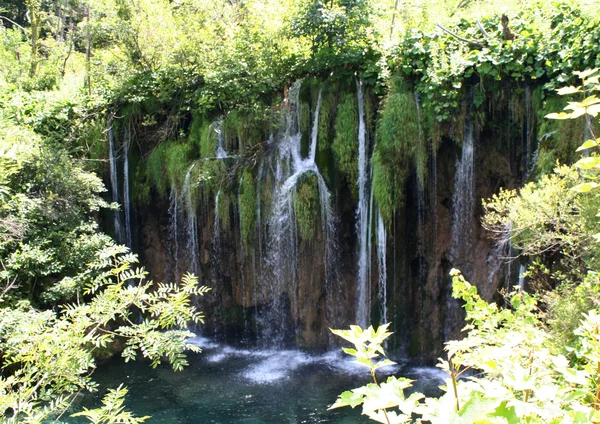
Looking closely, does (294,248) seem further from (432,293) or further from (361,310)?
(432,293)

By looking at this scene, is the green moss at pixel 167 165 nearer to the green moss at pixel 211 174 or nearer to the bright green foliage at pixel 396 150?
the green moss at pixel 211 174

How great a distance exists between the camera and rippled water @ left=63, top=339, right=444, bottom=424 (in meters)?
7.38

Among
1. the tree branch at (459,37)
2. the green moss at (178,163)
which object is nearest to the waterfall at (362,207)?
the tree branch at (459,37)

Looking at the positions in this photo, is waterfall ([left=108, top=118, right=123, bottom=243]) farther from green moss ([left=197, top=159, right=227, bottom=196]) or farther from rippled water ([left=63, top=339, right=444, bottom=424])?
rippled water ([left=63, top=339, right=444, bottom=424])

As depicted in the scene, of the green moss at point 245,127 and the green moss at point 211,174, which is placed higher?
the green moss at point 245,127

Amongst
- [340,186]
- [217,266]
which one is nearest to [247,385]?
[217,266]

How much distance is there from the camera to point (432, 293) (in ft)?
29.0

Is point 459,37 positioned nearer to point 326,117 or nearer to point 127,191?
point 326,117

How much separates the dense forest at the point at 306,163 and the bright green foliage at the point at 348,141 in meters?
0.04

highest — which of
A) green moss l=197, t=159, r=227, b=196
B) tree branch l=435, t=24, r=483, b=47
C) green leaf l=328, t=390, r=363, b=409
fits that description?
tree branch l=435, t=24, r=483, b=47

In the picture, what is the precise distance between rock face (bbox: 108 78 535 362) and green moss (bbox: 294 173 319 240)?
20 millimetres

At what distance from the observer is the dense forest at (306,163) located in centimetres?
790

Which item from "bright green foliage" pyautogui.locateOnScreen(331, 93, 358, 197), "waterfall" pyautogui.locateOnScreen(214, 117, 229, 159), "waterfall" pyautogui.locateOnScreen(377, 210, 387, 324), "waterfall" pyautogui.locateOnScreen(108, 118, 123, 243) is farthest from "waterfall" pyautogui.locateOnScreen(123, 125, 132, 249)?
"waterfall" pyautogui.locateOnScreen(377, 210, 387, 324)

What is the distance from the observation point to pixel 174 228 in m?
10.6
